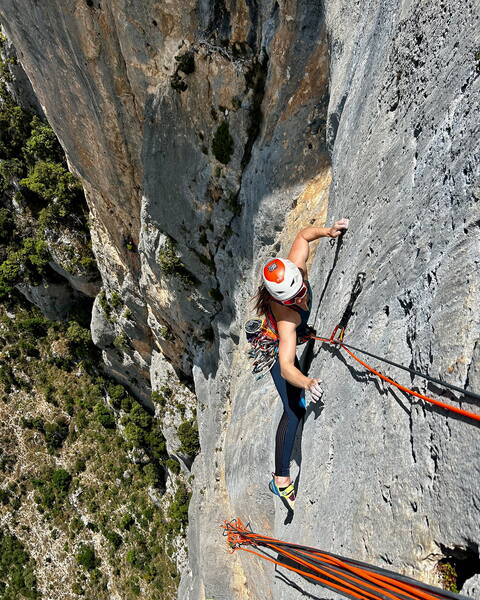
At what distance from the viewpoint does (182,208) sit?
13.5 metres

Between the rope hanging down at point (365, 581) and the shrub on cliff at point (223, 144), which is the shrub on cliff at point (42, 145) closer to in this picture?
→ the shrub on cliff at point (223, 144)

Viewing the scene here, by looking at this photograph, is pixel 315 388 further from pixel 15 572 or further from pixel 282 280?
pixel 15 572

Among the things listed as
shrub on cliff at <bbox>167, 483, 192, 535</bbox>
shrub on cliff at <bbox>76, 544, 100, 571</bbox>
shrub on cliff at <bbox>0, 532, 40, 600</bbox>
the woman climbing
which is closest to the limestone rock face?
the woman climbing

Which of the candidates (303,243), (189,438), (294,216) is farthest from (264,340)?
(189,438)

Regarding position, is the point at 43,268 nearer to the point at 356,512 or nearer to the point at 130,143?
the point at 130,143

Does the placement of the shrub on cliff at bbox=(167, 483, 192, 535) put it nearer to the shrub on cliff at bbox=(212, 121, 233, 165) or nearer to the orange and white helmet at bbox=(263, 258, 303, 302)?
the shrub on cliff at bbox=(212, 121, 233, 165)

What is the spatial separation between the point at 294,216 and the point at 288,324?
5.16 meters

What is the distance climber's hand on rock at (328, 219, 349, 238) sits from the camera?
525cm

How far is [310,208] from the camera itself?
903 cm

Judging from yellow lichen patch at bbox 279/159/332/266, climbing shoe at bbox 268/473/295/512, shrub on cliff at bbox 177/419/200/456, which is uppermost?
yellow lichen patch at bbox 279/159/332/266

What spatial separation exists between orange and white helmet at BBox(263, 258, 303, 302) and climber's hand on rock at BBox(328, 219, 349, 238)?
3.12 feet

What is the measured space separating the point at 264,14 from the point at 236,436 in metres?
10.7

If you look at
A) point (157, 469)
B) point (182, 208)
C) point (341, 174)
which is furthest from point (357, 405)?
point (157, 469)

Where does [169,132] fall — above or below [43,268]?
below
